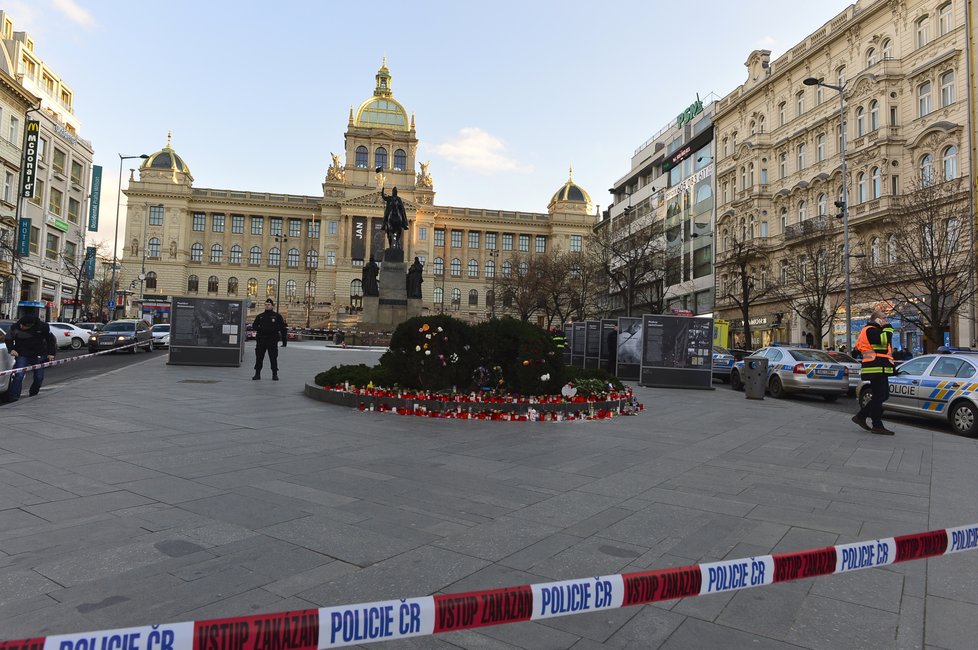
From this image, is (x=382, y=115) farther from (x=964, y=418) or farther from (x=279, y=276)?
(x=964, y=418)

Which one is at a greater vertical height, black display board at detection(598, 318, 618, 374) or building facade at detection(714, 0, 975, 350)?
building facade at detection(714, 0, 975, 350)

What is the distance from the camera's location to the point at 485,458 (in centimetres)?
694

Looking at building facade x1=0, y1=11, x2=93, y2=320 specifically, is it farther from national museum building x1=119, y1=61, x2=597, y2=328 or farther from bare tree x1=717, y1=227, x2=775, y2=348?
bare tree x1=717, y1=227, x2=775, y2=348

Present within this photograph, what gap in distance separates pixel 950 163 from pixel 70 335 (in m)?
45.1

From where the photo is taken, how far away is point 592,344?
25172mm

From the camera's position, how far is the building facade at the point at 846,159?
30422 millimetres

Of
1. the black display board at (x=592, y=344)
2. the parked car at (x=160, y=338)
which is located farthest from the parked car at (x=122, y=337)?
the black display board at (x=592, y=344)

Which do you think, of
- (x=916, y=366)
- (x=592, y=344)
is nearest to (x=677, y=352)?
(x=592, y=344)

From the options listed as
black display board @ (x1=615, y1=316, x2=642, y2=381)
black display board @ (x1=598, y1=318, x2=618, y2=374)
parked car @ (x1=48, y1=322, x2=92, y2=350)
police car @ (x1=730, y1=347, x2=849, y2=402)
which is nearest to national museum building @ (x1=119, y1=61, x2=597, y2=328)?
parked car @ (x1=48, y1=322, x2=92, y2=350)

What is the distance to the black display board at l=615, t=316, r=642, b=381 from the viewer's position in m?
21.5

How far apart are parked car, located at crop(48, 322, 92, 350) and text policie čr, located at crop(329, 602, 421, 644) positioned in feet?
110

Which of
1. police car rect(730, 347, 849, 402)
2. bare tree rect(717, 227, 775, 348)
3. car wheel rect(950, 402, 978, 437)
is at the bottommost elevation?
car wheel rect(950, 402, 978, 437)

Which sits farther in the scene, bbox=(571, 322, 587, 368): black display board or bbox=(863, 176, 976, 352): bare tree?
bbox=(571, 322, 587, 368): black display board

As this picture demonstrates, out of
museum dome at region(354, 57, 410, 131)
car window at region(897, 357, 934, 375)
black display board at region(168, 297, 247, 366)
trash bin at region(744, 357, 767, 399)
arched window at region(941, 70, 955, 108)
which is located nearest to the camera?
car window at region(897, 357, 934, 375)
